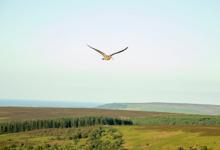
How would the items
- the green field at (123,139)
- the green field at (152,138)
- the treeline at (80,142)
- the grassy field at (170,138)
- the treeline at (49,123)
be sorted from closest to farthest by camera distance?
Result: the grassy field at (170,138) < the green field at (152,138) < the green field at (123,139) < the treeline at (80,142) < the treeline at (49,123)

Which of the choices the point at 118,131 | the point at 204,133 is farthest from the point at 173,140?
the point at 118,131

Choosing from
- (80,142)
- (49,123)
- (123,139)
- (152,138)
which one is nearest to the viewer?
(152,138)

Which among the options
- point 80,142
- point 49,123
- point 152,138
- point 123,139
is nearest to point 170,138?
point 152,138

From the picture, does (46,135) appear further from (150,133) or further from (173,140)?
(173,140)

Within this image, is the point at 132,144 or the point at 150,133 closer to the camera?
the point at 132,144

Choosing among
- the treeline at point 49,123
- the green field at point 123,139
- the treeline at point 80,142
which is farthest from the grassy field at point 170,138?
the treeline at point 49,123

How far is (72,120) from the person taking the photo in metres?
152

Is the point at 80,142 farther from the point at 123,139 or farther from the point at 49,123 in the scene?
the point at 49,123

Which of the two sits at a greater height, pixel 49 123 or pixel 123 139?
pixel 49 123

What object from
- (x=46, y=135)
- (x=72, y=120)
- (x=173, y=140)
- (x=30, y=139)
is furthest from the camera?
(x=72, y=120)

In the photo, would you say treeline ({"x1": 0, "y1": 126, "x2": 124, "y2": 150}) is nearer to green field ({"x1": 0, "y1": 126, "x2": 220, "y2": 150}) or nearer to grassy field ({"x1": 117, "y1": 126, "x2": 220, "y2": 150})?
green field ({"x1": 0, "y1": 126, "x2": 220, "y2": 150})

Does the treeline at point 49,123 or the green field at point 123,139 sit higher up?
the treeline at point 49,123

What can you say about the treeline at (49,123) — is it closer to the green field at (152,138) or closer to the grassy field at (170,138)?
the green field at (152,138)

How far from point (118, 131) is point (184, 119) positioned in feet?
215
